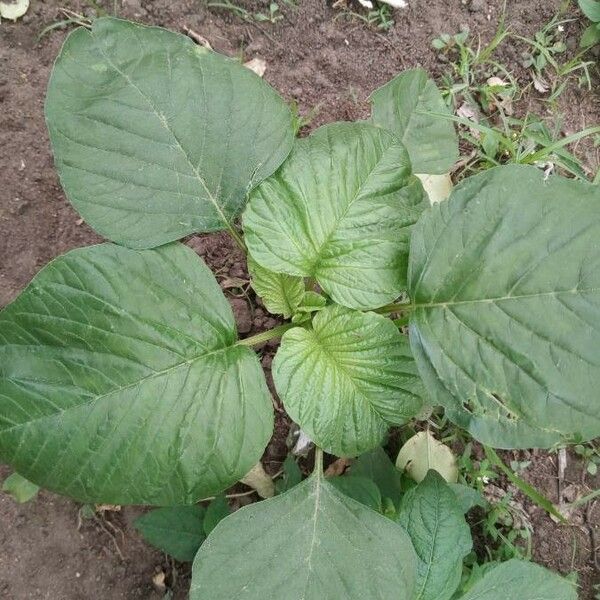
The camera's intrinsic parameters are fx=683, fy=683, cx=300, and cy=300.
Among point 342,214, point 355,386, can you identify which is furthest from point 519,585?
point 342,214

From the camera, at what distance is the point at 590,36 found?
2.39 m

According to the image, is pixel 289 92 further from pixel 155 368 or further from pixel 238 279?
pixel 155 368

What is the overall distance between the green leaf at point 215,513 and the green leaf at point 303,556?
233 millimetres

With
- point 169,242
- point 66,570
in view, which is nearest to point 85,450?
point 169,242

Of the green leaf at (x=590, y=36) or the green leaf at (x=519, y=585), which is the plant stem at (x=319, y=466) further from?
the green leaf at (x=590, y=36)

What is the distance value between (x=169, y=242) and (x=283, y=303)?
0.35m

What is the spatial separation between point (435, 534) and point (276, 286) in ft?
2.36

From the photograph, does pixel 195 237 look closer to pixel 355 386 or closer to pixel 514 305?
pixel 355 386

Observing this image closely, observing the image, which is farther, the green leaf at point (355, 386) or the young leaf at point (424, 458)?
the young leaf at point (424, 458)

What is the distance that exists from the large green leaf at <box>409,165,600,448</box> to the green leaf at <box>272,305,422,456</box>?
0.28 feet

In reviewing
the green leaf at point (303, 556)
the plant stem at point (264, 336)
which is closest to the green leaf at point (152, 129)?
the plant stem at point (264, 336)

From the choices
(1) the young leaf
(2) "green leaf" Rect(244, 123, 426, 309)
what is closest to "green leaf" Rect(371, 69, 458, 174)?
(2) "green leaf" Rect(244, 123, 426, 309)

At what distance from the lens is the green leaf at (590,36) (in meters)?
2.39

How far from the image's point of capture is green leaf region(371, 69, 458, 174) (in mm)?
1859
